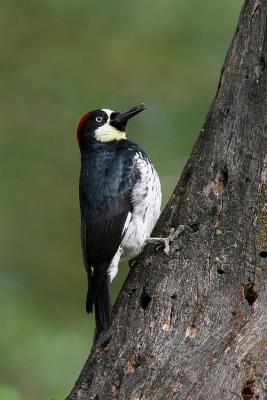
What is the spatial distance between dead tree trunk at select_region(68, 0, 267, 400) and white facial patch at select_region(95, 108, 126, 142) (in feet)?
4.42

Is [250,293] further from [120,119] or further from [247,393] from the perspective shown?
[120,119]

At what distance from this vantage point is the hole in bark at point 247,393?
5.65 m

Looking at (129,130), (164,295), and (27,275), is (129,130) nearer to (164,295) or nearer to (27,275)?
(27,275)

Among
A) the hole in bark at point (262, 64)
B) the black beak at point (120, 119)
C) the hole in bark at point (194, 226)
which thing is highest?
the hole in bark at point (262, 64)

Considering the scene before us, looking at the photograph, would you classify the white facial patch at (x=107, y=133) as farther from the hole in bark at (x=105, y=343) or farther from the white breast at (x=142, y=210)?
the hole in bark at (x=105, y=343)

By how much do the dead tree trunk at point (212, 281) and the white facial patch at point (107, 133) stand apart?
4.42ft

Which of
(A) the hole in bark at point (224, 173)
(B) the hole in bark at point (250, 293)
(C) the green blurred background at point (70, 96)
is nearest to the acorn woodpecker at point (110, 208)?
(A) the hole in bark at point (224, 173)

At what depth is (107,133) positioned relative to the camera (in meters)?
7.72

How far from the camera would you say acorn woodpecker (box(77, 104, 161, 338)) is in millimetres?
6523

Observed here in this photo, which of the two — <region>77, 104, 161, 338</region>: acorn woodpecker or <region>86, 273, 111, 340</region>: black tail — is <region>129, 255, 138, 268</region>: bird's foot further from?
<region>86, 273, 111, 340</region>: black tail

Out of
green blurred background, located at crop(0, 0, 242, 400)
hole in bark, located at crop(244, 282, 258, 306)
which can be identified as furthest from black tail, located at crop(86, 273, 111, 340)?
green blurred background, located at crop(0, 0, 242, 400)

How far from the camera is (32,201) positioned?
12.2 metres

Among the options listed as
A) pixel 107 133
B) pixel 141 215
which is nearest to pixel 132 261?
pixel 141 215

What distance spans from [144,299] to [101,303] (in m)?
0.41
